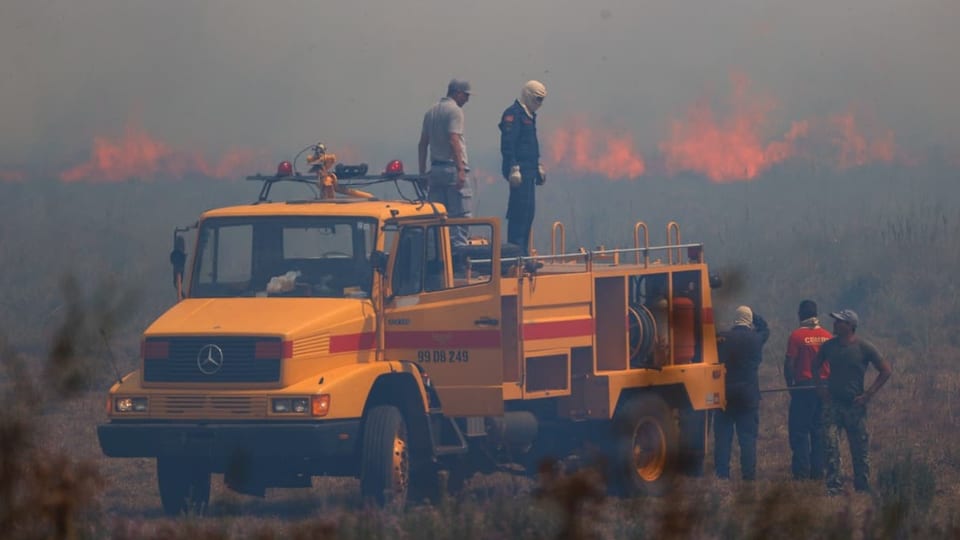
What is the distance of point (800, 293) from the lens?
127 ft

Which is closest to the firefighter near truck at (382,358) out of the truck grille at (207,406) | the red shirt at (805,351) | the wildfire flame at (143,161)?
the truck grille at (207,406)

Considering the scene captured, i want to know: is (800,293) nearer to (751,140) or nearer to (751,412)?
(751,140)

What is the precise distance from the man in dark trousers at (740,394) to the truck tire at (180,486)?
17.6 ft

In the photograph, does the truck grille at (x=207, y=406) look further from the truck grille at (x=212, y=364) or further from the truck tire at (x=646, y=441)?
the truck tire at (x=646, y=441)

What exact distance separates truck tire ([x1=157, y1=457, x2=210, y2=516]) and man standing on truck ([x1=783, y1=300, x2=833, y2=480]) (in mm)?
5798

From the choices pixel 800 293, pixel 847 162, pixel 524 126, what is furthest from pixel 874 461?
pixel 847 162

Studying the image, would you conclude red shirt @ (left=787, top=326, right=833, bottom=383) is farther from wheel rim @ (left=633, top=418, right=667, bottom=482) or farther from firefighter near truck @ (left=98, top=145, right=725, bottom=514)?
wheel rim @ (left=633, top=418, right=667, bottom=482)

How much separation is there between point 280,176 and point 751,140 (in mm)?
30159

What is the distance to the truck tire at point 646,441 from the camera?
16.3 metres

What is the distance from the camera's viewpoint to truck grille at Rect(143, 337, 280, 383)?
557 inches

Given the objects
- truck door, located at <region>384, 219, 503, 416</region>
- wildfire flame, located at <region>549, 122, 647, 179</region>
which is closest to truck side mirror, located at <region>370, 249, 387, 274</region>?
truck door, located at <region>384, 219, 503, 416</region>

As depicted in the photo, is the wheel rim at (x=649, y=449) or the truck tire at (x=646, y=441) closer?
the truck tire at (x=646, y=441)

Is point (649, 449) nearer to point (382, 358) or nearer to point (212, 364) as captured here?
point (382, 358)

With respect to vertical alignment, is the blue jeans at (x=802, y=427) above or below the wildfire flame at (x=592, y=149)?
below
